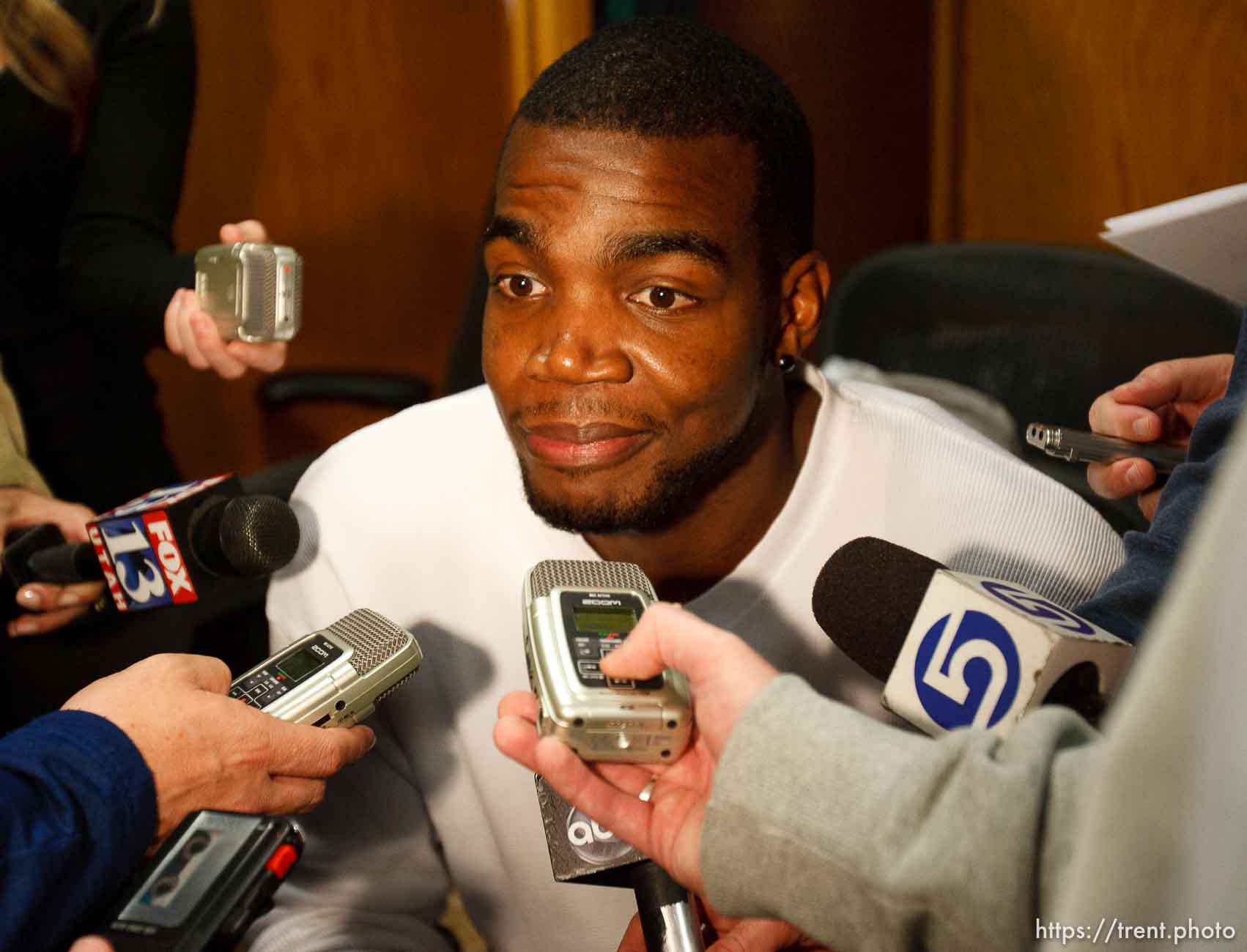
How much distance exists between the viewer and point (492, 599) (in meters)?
1.23

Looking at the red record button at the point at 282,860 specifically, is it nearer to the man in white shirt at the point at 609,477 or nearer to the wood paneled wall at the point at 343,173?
the man in white shirt at the point at 609,477

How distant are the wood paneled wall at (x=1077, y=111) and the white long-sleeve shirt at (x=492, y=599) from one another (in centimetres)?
130

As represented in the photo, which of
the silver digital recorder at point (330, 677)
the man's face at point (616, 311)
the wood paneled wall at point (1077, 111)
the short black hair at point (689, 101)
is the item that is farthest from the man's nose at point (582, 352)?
the wood paneled wall at point (1077, 111)

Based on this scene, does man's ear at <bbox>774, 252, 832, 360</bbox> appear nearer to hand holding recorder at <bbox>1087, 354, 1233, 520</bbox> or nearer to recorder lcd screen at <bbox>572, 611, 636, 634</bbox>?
hand holding recorder at <bbox>1087, 354, 1233, 520</bbox>

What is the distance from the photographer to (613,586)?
84 cm

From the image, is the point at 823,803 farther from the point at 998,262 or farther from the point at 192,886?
the point at 998,262

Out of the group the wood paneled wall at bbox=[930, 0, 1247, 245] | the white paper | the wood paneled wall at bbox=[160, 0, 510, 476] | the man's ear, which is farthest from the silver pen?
the wood paneled wall at bbox=[930, 0, 1247, 245]

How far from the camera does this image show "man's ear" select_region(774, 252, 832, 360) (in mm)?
1222

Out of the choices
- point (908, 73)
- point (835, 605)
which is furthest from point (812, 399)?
point (908, 73)

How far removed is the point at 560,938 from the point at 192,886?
64cm

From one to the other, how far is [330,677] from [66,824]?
0.20 metres

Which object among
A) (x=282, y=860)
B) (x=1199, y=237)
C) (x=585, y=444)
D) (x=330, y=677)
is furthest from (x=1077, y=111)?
(x=282, y=860)

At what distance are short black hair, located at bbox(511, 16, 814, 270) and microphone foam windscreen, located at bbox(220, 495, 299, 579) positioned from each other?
17.9 inches

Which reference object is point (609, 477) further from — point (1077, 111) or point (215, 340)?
point (1077, 111)
